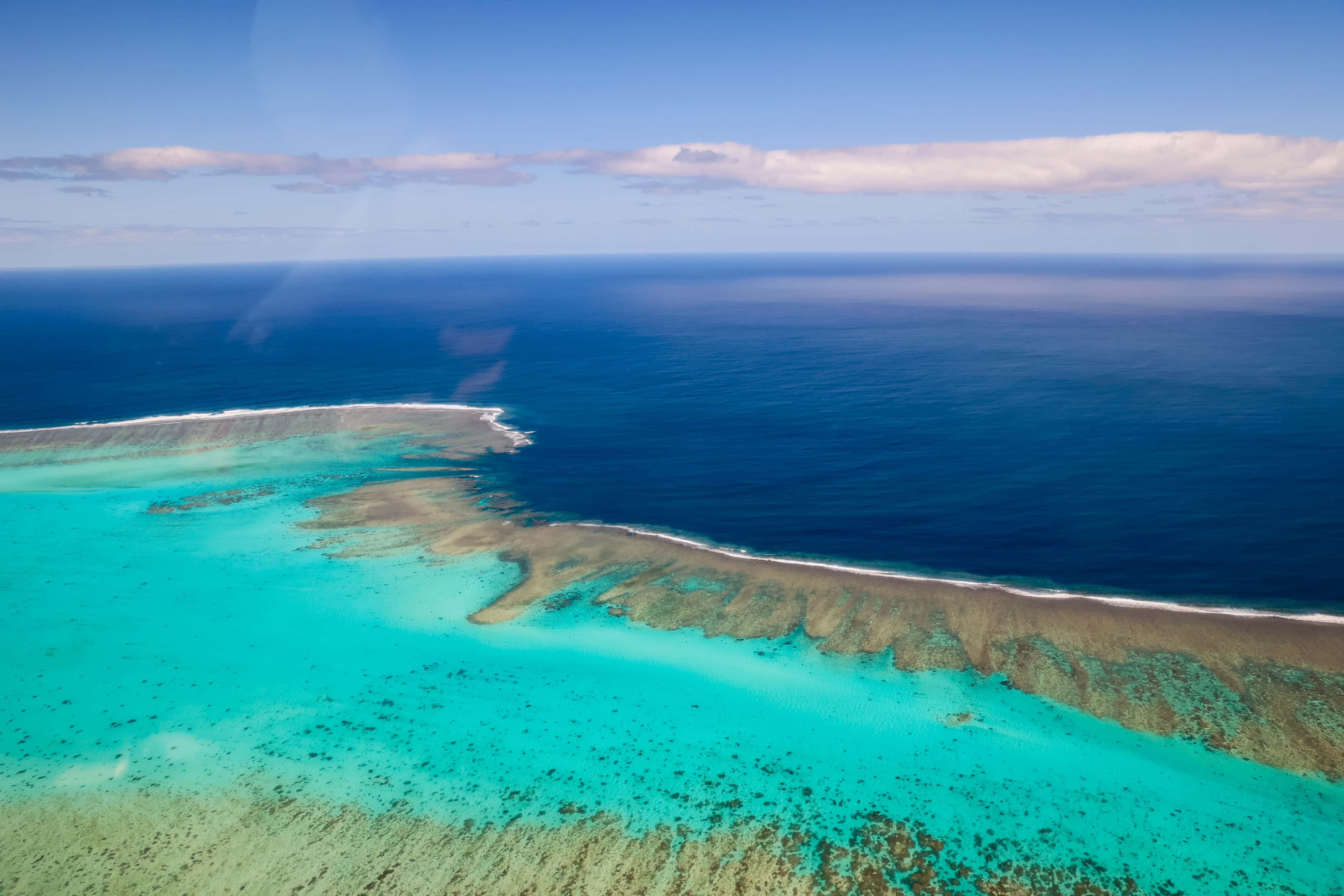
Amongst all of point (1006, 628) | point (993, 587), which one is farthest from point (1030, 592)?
point (1006, 628)

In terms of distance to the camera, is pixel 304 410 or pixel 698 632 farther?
pixel 304 410

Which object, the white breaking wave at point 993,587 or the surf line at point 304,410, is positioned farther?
the surf line at point 304,410

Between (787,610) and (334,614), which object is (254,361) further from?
(787,610)

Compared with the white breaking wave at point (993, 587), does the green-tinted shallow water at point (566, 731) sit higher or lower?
lower

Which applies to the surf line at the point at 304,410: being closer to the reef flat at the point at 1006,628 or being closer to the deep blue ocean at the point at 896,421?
the deep blue ocean at the point at 896,421

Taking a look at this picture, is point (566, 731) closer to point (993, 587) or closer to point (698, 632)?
point (698, 632)

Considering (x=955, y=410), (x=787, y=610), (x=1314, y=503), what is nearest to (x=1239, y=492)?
(x=1314, y=503)

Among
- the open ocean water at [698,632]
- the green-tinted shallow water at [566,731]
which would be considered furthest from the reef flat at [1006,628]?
the open ocean water at [698,632]

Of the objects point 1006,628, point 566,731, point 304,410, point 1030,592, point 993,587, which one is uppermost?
point 304,410
